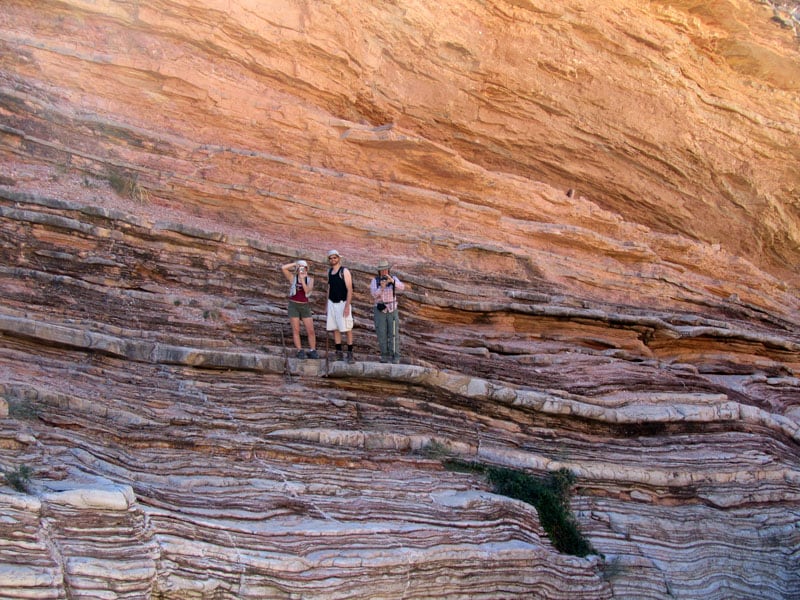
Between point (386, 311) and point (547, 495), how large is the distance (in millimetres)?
2821

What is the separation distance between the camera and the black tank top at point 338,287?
8.30 m

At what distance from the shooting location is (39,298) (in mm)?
8266

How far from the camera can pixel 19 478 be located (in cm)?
508

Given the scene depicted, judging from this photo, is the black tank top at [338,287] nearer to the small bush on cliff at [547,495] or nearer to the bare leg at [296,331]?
the bare leg at [296,331]

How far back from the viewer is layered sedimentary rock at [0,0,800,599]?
6.03m

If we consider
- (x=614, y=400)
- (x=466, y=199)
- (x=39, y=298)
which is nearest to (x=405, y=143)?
(x=466, y=199)

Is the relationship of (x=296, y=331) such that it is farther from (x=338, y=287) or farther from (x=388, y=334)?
(x=388, y=334)

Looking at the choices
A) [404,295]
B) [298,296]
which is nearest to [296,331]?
[298,296]

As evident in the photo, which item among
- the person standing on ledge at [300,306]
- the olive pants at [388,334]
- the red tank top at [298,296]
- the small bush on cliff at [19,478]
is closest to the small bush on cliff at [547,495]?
the olive pants at [388,334]

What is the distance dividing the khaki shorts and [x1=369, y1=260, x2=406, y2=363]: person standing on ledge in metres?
0.81

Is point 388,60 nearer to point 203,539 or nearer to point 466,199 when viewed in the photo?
point 466,199

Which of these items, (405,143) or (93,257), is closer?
(93,257)

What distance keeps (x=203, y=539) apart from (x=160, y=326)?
3.73m

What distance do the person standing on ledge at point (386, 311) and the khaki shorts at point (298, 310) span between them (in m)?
0.81
